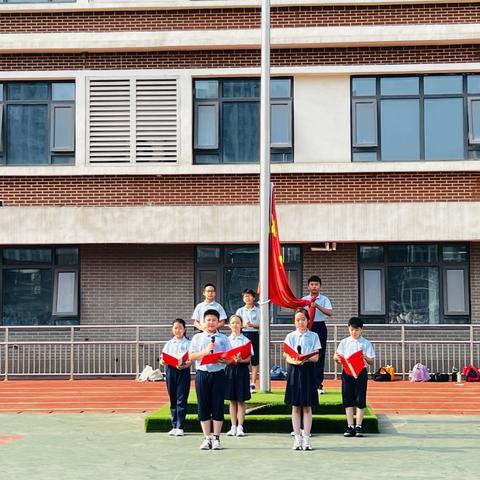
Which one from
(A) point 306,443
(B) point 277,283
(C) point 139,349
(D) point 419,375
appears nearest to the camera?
(A) point 306,443

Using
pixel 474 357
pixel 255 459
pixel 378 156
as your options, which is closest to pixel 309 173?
pixel 378 156

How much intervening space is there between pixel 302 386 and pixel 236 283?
1018cm

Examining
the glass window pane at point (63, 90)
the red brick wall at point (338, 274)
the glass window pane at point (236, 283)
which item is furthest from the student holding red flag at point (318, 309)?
the glass window pane at point (63, 90)

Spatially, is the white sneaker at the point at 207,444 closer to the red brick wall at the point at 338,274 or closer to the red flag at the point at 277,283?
the red flag at the point at 277,283

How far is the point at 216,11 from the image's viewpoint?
76.8ft

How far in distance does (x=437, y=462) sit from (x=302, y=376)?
2.21 metres

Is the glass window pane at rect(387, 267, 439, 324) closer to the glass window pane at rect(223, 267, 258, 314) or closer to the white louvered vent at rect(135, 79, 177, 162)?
the glass window pane at rect(223, 267, 258, 314)

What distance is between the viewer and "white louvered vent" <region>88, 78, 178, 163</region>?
23.2 metres

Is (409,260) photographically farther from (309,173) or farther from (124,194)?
(124,194)

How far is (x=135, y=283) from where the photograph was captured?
23484 mm

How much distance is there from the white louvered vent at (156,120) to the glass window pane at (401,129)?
15.1 ft

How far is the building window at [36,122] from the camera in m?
23.6

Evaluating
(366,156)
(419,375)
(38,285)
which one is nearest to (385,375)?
(419,375)

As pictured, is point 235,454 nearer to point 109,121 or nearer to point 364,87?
point 109,121
